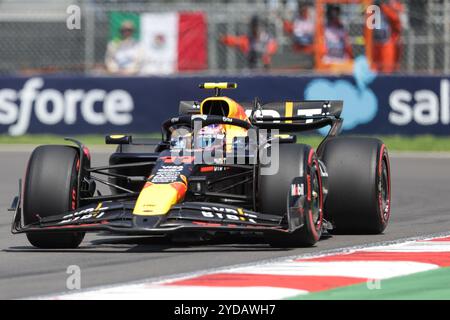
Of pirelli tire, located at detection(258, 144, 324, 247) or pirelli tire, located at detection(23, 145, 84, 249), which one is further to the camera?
pirelli tire, located at detection(23, 145, 84, 249)

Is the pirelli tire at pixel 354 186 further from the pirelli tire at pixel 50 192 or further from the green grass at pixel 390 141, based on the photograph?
the green grass at pixel 390 141

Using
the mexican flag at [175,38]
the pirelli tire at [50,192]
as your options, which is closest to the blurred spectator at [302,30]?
the mexican flag at [175,38]

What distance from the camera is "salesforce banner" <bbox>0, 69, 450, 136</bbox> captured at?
21.9 metres

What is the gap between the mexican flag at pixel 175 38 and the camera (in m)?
26.0

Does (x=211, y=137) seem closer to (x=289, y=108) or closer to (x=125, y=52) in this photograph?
(x=289, y=108)

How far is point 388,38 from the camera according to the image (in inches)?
1022

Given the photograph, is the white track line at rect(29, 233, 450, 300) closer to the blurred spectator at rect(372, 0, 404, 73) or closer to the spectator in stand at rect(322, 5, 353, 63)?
the blurred spectator at rect(372, 0, 404, 73)

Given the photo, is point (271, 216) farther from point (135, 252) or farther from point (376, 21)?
point (376, 21)

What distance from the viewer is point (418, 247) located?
9.34m

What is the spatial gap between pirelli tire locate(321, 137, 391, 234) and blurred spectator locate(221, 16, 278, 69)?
1546 cm

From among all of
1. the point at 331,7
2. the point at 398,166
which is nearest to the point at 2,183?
the point at 398,166

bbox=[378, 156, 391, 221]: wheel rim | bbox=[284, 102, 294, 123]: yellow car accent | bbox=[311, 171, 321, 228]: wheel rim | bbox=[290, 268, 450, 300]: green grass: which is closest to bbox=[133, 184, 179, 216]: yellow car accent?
bbox=[311, 171, 321, 228]: wheel rim

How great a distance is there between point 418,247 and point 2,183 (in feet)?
26.9

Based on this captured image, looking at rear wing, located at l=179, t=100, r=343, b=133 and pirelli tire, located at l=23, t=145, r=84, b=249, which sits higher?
rear wing, located at l=179, t=100, r=343, b=133
